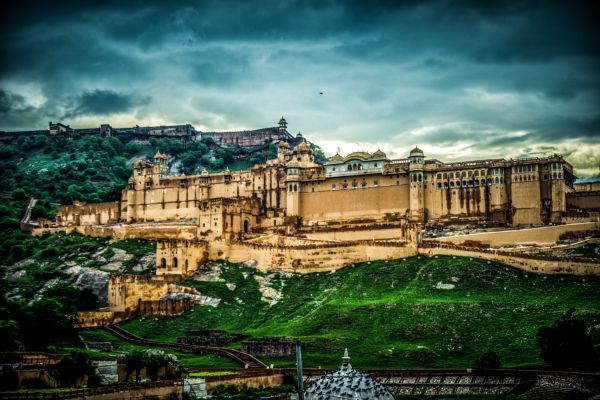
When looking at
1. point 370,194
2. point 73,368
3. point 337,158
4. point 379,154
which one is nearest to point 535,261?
point 370,194

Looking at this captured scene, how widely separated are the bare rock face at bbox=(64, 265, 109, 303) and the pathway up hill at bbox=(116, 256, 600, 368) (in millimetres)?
9817

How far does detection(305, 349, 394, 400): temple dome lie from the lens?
28.3 metres

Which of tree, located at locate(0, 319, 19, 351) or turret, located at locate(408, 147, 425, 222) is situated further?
turret, located at locate(408, 147, 425, 222)

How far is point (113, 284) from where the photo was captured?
78812 mm

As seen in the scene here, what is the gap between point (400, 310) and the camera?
64938mm

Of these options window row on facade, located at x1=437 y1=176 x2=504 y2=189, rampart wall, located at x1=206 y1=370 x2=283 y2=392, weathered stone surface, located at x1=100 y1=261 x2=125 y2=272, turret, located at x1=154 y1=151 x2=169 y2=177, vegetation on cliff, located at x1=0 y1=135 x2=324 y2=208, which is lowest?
rampart wall, located at x1=206 y1=370 x2=283 y2=392

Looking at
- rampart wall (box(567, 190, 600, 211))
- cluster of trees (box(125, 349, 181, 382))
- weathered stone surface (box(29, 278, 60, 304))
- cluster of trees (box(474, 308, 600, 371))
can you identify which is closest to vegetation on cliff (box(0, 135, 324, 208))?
Answer: weathered stone surface (box(29, 278, 60, 304))

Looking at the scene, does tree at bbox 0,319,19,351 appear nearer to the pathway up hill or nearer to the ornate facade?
the pathway up hill

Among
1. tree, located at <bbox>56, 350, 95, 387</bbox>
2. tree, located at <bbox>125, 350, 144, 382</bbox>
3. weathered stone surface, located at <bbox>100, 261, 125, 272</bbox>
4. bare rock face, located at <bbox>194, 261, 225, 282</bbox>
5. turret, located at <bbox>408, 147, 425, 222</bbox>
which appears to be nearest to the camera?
tree, located at <bbox>56, 350, 95, 387</bbox>

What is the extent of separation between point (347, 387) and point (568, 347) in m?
25.0

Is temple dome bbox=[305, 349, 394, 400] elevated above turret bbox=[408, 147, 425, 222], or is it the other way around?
turret bbox=[408, 147, 425, 222]

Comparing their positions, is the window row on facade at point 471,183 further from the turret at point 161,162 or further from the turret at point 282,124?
the turret at point 282,124

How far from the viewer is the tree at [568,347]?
4853 centimetres

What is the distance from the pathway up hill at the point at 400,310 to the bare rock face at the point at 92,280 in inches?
386
